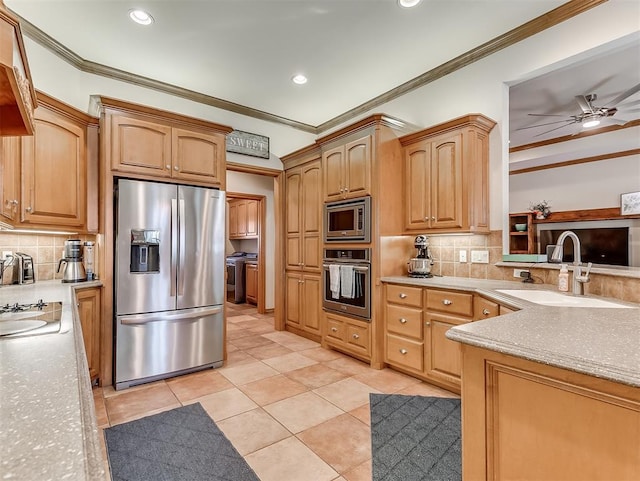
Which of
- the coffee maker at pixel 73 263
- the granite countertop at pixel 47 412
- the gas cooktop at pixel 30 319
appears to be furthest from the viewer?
the coffee maker at pixel 73 263

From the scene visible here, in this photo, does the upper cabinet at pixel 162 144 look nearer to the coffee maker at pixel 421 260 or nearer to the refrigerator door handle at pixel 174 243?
the refrigerator door handle at pixel 174 243

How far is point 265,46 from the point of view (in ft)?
A: 10.0

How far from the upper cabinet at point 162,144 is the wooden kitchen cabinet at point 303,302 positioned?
161 cm

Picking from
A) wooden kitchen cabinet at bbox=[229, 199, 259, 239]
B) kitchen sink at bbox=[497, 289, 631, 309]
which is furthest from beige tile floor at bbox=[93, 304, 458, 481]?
wooden kitchen cabinet at bbox=[229, 199, 259, 239]

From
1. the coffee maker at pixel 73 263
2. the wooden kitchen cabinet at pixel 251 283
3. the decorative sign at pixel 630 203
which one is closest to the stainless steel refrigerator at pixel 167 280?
the coffee maker at pixel 73 263

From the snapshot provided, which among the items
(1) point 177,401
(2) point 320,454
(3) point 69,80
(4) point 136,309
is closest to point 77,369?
(2) point 320,454

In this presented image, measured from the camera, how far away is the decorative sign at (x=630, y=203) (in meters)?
5.04

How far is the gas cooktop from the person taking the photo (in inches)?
46.3

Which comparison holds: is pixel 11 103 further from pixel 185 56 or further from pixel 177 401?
pixel 185 56

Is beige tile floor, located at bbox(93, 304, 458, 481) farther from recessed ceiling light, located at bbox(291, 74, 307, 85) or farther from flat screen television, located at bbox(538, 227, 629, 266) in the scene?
flat screen television, located at bbox(538, 227, 629, 266)

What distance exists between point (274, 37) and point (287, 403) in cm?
308

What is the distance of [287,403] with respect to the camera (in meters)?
2.49

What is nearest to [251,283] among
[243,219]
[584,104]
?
[243,219]

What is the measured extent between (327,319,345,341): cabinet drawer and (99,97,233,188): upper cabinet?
1.89 meters
